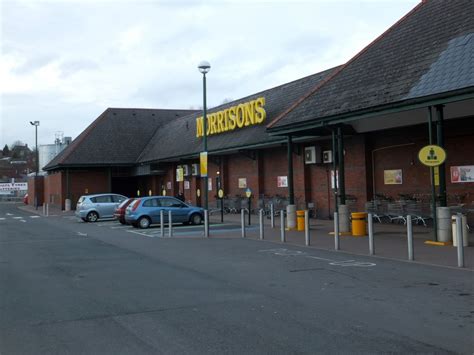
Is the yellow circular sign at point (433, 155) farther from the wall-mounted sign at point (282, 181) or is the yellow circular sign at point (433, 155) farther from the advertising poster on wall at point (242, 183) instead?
the advertising poster on wall at point (242, 183)

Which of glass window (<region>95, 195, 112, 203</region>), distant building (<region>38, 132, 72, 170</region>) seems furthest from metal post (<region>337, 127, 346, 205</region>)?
distant building (<region>38, 132, 72, 170</region>)

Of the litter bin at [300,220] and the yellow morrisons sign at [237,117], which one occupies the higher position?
the yellow morrisons sign at [237,117]

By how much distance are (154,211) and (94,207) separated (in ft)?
22.3

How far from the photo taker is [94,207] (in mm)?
29328

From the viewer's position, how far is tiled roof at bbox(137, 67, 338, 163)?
27797 mm

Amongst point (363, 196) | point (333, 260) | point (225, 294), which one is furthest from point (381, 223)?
point (225, 294)

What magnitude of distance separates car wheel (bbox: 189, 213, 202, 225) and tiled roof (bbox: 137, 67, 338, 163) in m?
4.96

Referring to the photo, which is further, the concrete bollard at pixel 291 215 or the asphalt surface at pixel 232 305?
the concrete bollard at pixel 291 215

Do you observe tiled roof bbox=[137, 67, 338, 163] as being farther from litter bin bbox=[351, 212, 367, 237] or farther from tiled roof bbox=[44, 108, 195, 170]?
litter bin bbox=[351, 212, 367, 237]

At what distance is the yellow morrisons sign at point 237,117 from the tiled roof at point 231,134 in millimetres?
320

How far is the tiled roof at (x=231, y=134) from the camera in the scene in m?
27.8

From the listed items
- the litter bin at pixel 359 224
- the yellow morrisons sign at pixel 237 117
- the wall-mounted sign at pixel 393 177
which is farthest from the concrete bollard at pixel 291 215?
the yellow morrisons sign at pixel 237 117

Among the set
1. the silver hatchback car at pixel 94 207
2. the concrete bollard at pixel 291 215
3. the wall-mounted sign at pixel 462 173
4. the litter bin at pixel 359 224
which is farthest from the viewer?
the silver hatchback car at pixel 94 207

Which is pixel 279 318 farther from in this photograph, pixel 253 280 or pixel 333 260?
pixel 333 260
